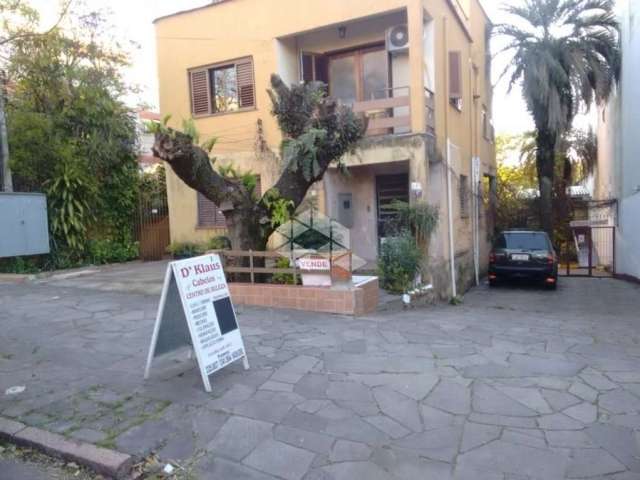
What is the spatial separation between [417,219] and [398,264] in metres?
1.43

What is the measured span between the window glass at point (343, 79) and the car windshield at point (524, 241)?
574 centimetres

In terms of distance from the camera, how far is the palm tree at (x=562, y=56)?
1655cm

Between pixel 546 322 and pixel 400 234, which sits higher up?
pixel 400 234

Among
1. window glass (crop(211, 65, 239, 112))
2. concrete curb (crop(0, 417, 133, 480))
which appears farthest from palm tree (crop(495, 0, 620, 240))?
concrete curb (crop(0, 417, 133, 480))

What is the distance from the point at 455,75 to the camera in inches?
493

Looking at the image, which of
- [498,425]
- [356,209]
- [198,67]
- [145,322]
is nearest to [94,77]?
[198,67]

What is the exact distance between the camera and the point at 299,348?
561 cm

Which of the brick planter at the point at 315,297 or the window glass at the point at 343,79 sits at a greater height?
the window glass at the point at 343,79

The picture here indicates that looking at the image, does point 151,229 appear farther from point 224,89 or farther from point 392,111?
point 392,111

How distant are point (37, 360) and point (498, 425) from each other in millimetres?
4621

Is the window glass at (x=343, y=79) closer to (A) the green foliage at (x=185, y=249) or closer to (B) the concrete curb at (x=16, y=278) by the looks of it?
(A) the green foliage at (x=185, y=249)

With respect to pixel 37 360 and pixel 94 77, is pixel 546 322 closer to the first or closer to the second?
pixel 37 360

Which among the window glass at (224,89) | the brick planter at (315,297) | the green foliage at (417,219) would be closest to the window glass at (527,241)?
the green foliage at (417,219)

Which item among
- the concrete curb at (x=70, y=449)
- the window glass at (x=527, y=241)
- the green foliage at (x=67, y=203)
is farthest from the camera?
the window glass at (x=527, y=241)
